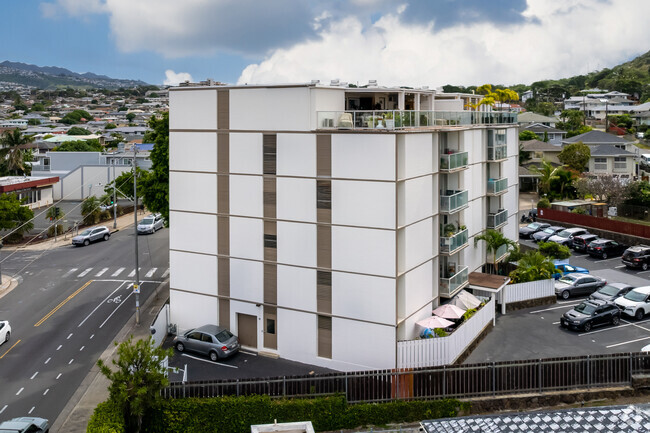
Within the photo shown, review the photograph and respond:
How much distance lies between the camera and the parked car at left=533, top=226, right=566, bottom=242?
5383 centimetres

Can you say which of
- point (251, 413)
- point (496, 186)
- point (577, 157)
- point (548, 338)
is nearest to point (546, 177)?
point (577, 157)

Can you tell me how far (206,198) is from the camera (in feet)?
102

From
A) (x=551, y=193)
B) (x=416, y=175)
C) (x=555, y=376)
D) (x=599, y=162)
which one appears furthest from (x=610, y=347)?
(x=599, y=162)

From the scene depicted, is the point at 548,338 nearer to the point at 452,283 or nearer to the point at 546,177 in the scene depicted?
the point at 452,283

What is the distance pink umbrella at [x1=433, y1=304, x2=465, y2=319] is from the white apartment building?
55 centimetres

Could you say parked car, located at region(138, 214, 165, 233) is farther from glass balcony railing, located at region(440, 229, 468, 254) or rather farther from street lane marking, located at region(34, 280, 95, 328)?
glass balcony railing, located at region(440, 229, 468, 254)

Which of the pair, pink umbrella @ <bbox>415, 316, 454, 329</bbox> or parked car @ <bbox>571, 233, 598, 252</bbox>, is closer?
pink umbrella @ <bbox>415, 316, 454, 329</bbox>

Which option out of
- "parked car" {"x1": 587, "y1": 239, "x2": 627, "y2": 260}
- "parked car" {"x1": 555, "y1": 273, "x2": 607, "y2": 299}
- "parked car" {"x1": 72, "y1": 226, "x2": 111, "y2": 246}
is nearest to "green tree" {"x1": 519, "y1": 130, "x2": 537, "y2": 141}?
"parked car" {"x1": 587, "y1": 239, "x2": 627, "y2": 260}

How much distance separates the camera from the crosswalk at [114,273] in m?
45.6

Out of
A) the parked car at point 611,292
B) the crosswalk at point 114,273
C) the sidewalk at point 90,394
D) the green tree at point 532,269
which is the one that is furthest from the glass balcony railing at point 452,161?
the crosswalk at point 114,273

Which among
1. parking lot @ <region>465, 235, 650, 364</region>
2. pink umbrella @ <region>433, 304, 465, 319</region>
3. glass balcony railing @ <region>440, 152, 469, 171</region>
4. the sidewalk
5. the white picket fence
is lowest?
the sidewalk

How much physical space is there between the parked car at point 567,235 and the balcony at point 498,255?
13193 mm

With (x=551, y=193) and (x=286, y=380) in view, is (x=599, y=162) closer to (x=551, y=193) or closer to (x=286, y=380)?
(x=551, y=193)

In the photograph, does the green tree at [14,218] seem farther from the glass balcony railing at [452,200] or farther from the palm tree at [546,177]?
the palm tree at [546,177]
